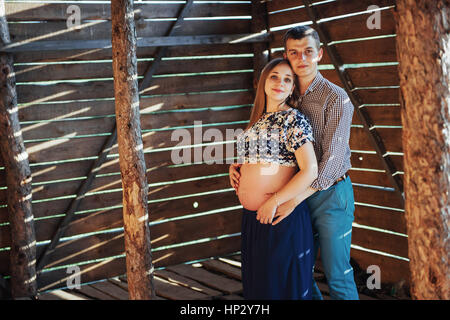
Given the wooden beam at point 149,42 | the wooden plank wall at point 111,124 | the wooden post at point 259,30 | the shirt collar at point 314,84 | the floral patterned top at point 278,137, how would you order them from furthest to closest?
the wooden post at point 259,30
the wooden plank wall at point 111,124
the wooden beam at point 149,42
the shirt collar at point 314,84
the floral patterned top at point 278,137

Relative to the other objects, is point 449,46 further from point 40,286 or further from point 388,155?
point 40,286

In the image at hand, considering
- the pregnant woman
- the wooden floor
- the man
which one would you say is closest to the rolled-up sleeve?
the man

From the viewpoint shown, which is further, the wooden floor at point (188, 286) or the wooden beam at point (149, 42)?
the wooden floor at point (188, 286)

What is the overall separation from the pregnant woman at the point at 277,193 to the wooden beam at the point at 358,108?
1751 mm

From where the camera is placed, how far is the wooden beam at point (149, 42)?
420 centimetres

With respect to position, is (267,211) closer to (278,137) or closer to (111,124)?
(278,137)

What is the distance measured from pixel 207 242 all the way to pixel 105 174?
3.99 feet

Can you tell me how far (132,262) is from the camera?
3662 mm

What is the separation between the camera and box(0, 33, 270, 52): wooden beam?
13.8 ft

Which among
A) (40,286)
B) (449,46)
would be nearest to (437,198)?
(449,46)

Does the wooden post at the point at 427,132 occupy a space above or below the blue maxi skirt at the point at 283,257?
above

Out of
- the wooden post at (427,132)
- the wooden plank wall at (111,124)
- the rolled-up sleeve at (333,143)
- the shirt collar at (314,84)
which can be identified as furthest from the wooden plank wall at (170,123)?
the wooden post at (427,132)

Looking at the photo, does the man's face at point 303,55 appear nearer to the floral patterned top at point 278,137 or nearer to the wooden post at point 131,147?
the floral patterned top at point 278,137
